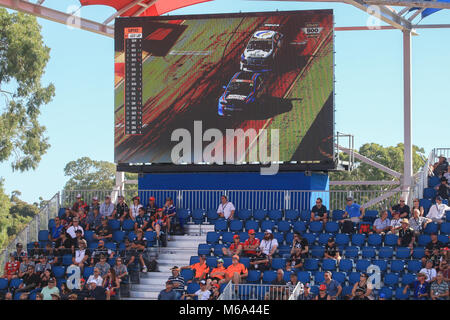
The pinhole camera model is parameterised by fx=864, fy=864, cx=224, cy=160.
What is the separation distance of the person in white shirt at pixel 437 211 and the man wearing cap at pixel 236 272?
480 centimetres

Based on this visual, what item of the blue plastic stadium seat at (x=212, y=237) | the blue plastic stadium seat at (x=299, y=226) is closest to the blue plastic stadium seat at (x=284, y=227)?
the blue plastic stadium seat at (x=299, y=226)

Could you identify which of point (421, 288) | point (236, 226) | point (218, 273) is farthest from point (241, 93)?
point (421, 288)

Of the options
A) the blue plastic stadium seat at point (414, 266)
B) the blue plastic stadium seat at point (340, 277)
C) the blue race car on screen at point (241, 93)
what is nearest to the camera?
the blue plastic stadium seat at point (340, 277)

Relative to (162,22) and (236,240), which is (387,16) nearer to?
(162,22)

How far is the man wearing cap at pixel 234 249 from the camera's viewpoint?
19.6 m

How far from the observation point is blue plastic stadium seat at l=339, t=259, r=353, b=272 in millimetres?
18750

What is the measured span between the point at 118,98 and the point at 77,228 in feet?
13.2

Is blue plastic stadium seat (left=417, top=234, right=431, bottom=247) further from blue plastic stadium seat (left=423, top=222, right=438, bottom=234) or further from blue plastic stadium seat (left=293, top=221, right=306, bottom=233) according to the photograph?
blue plastic stadium seat (left=293, top=221, right=306, bottom=233)

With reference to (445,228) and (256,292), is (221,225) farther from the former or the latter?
(445,228)

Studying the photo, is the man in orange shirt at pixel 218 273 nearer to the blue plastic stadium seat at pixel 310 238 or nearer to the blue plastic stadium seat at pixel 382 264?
the blue plastic stadium seat at pixel 310 238

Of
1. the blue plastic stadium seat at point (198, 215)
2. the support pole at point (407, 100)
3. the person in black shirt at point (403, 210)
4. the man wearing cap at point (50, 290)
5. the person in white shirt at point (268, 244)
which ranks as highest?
the support pole at point (407, 100)

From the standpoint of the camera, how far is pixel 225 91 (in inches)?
897

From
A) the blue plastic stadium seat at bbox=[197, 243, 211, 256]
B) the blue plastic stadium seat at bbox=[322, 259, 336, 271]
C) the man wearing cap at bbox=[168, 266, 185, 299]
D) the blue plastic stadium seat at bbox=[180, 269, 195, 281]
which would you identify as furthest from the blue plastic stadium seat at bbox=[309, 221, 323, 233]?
the man wearing cap at bbox=[168, 266, 185, 299]

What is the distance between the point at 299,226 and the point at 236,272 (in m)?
2.77
